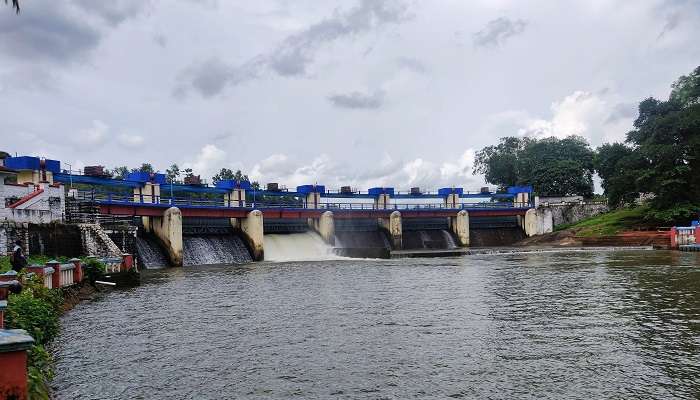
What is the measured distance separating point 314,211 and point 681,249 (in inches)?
1625

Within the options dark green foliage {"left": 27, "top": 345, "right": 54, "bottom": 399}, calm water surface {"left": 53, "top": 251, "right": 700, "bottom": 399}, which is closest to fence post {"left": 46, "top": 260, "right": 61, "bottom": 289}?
calm water surface {"left": 53, "top": 251, "right": 700, "bottom": 399}

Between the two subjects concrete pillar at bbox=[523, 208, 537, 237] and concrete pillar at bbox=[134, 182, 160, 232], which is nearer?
concrete pillar at bbox=[134, 182, 160, 232]

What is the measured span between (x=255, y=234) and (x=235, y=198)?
7238 mm

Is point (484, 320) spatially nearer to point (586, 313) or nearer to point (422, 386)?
point (586, 313)

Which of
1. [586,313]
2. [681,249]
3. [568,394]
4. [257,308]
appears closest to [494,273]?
[586,313]

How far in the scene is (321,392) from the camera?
11664 mm

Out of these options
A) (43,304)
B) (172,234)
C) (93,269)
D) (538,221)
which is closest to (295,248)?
(172,234)

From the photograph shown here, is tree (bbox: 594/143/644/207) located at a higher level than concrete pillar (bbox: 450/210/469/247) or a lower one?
higher

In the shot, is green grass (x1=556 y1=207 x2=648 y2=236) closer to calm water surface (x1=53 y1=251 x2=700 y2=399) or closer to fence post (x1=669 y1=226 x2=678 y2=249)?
fence post (x1=669 y1=226 x2=678 y2=249)

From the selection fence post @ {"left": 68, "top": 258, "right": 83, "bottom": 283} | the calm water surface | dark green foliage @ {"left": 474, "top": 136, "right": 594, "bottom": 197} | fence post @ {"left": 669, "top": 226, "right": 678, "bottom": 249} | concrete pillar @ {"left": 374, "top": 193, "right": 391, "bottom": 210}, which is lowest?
the calm water surface

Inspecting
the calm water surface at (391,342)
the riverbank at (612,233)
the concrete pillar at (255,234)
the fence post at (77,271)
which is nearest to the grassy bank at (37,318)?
the calm water surface at (391,342)

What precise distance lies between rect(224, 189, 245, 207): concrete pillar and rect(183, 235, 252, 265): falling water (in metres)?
4.76

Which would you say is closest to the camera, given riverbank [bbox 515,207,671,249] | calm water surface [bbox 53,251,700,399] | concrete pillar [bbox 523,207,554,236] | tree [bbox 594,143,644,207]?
calm water surface [bbox 53,251,700,399]

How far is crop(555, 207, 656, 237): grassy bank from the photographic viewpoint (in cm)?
6950
